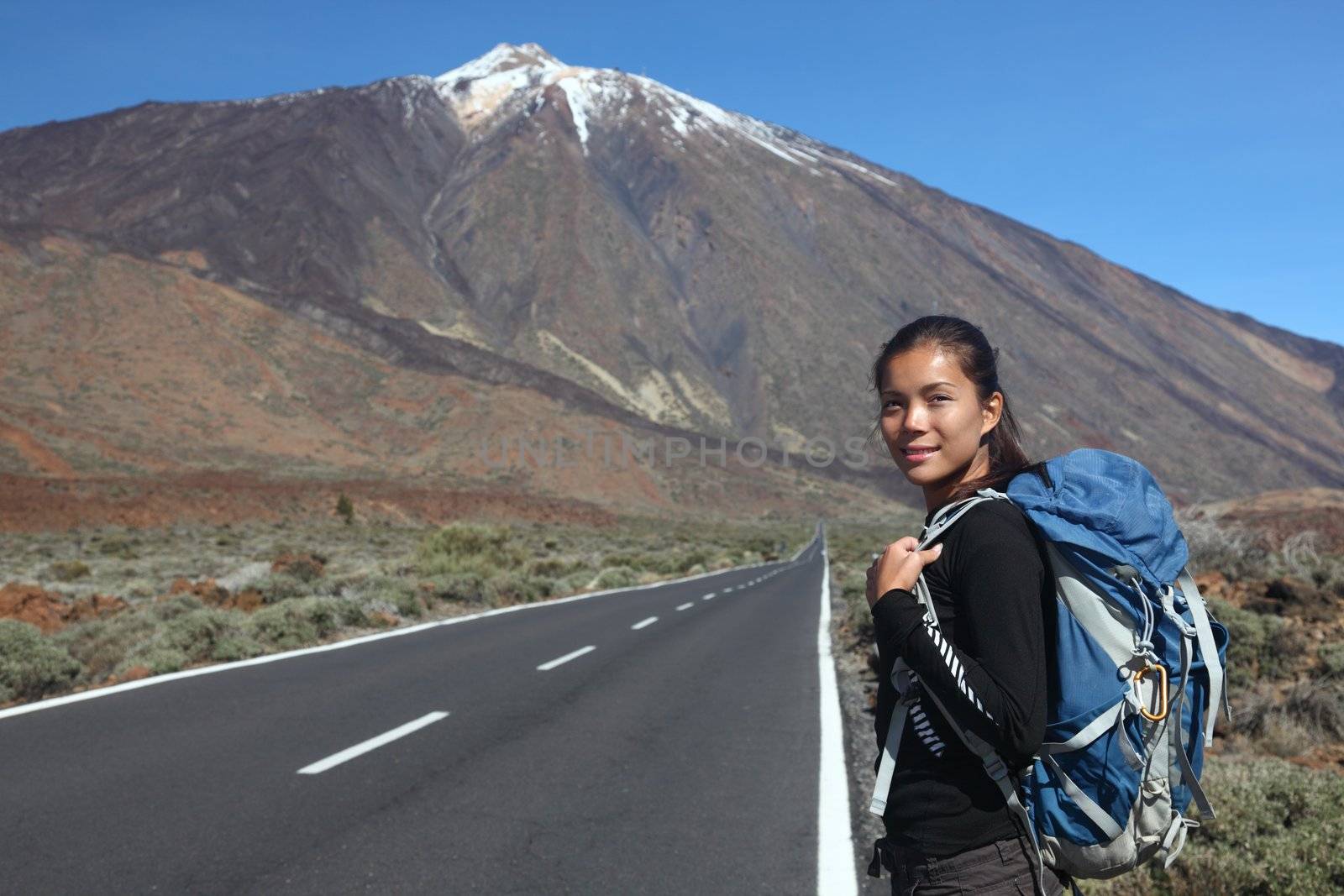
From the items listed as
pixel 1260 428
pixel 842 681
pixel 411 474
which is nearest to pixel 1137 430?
pixel 1260 428

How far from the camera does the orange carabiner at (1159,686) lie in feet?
6.63

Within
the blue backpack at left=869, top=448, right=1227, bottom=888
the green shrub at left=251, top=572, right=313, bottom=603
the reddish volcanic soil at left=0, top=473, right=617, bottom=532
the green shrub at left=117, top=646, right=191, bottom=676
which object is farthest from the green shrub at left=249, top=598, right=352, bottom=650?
the reddish volcanic soil at left=0, top=473, right=617, bottom=532

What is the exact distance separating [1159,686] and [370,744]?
6.05 meters

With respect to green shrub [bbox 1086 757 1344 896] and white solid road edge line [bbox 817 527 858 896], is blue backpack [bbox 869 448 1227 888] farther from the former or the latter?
white solid road edge line [bbox 817 527 858 896]

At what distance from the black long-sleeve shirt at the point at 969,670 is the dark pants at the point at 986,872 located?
2 cm

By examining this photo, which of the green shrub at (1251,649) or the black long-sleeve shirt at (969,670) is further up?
the black long-sleeve shirt at (969,670)

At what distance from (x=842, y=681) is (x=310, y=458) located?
6112 cm

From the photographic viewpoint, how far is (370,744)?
7168 mm

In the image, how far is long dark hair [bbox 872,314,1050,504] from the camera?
7.85 feet

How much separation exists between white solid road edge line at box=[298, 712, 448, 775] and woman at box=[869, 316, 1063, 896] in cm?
494

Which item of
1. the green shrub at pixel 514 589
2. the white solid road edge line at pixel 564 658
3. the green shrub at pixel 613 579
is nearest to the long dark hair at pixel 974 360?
the white solid road edge line at pixel 564 658

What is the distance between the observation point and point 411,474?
228 feet

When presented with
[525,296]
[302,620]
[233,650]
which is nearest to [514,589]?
[302,620]

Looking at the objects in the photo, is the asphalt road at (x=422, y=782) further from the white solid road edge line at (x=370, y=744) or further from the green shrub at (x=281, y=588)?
the green shrub at (x=281, y=588)
